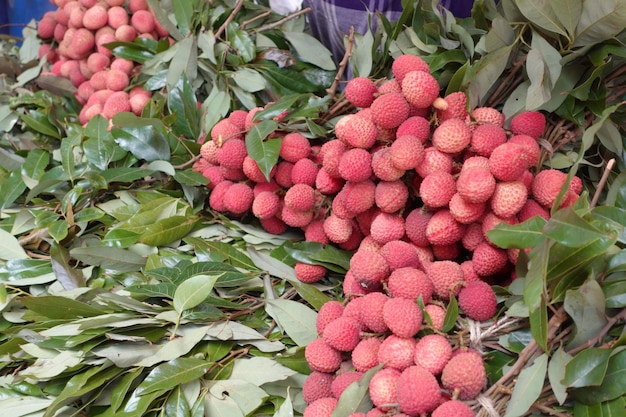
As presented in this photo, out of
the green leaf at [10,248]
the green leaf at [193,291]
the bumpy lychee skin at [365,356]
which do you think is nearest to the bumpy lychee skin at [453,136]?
the bumpy lychee skin at [365,356]

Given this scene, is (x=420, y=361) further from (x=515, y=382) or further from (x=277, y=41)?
(x=277, y=41)

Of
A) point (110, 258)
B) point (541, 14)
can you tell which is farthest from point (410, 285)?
point (110, 258)

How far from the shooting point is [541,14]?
0.90m

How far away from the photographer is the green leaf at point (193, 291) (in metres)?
0.94

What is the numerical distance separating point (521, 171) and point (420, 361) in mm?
303

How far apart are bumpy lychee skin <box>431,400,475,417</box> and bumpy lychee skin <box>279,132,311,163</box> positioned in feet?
1.83

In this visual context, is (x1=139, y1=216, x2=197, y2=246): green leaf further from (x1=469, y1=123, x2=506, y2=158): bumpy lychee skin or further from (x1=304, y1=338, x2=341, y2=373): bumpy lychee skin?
(x1=469, y1=123, x2=506, y2=158): bumpy lychee skin

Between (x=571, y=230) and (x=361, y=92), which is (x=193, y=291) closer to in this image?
(x=361, y=92)

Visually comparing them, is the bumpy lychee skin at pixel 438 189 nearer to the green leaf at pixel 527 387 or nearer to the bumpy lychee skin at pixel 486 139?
the bumpy lychee skin at pixel 486 139

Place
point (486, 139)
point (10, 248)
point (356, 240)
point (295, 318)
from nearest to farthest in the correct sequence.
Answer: point (486, 139), point (295, 318), point (356, 240), point (10, 248)

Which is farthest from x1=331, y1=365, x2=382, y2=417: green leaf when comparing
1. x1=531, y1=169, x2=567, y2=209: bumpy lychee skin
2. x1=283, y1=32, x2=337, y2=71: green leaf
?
x1=283, y1=32, x2=337, y2=71: green leaf

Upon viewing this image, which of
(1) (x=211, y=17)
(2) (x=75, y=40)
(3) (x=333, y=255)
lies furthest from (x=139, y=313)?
(2) (x=75, y=40)

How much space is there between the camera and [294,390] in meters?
0.90

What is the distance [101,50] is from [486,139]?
127 centimetres
